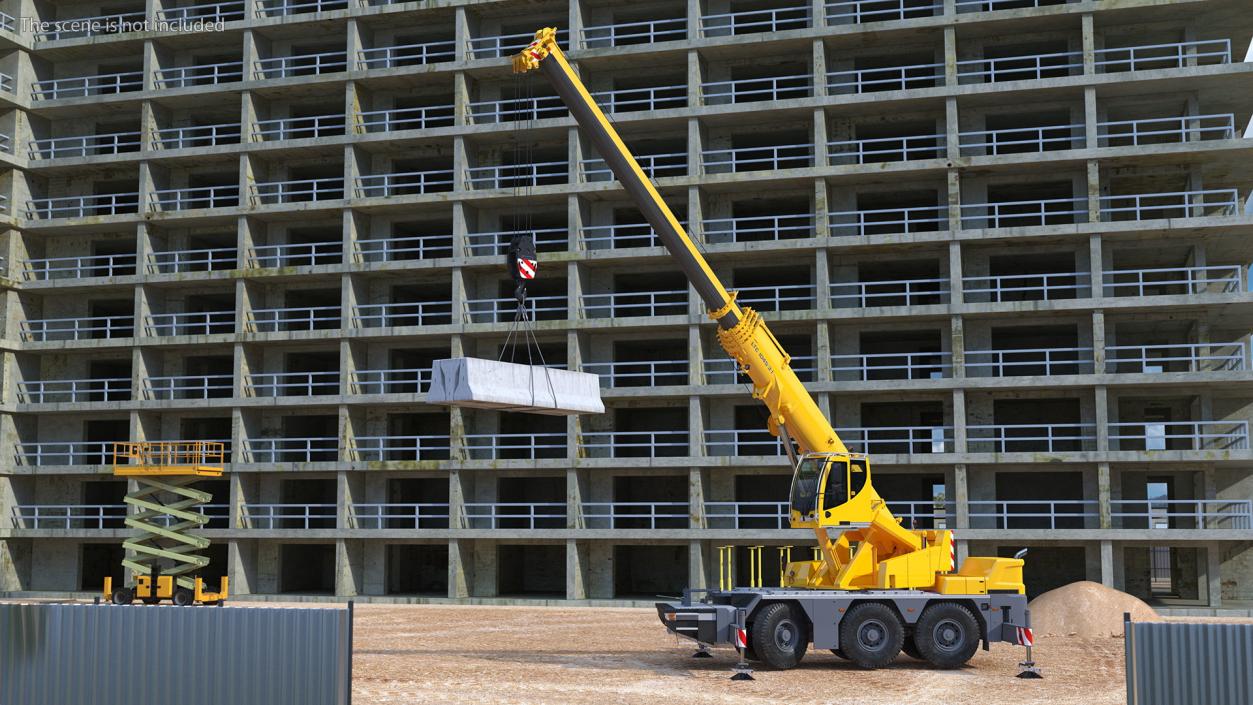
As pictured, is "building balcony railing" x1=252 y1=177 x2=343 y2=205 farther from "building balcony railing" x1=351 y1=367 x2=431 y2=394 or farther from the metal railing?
the metal railing

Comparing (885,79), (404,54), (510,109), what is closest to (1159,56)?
(885,79)

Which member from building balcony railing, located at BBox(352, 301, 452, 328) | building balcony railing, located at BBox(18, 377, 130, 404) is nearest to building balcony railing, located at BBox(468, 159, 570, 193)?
building balcony railing, located at BBox(352, 301, 452, 328)

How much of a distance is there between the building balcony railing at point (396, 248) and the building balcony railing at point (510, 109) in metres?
4.51

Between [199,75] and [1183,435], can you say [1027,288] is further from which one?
[199,75]

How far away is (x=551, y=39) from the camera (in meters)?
23.3

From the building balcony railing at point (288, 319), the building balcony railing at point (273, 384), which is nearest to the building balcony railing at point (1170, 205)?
the building balcony railing at point (288, 319)

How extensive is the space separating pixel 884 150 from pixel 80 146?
31.0 meters

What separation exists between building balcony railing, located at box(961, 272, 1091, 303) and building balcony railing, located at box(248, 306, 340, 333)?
21.8m

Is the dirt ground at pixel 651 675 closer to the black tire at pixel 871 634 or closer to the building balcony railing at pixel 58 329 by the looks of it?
the black tire at pixel 871 634

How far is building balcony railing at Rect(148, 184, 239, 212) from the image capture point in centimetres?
4762

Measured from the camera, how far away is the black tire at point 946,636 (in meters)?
21.5

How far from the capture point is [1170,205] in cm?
3934

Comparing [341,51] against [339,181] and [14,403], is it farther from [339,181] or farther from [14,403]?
[14,403]

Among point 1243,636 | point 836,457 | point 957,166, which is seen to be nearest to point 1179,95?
point 957,166
